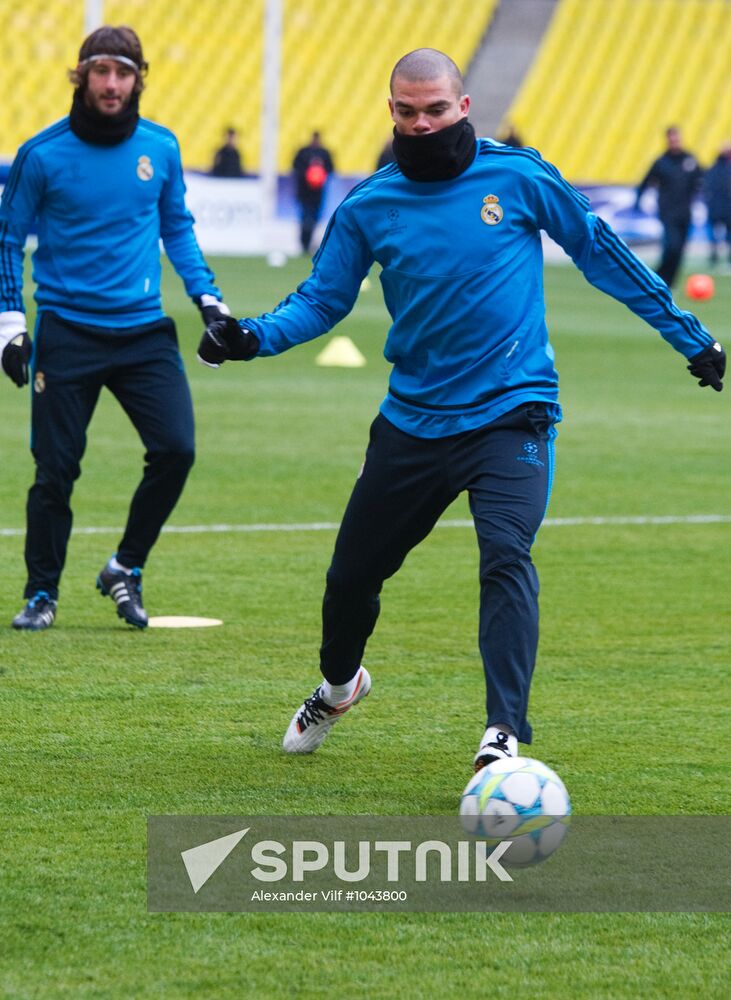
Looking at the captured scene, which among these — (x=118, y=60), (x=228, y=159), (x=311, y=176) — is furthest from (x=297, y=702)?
(x=228, y=159)

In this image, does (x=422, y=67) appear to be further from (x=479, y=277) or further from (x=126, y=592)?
(x=126, y=592)

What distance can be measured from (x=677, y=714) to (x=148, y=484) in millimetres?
2390

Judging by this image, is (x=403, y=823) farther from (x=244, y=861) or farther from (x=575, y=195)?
(x=575, y=195)

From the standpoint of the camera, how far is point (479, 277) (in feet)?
16.0

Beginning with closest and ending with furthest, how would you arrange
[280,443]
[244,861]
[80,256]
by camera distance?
[244,861] < [80,256] < [280,443]

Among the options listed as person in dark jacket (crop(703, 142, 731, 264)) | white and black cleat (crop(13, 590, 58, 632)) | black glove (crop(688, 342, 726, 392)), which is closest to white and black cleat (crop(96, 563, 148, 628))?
white and black cleat (crop(13, 590, 58, 632))

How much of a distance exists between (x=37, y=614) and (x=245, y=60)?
35.2 meters

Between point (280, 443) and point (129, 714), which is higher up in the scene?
point (129, 714)

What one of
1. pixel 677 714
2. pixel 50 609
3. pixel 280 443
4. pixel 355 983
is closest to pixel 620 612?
pixel 677 714

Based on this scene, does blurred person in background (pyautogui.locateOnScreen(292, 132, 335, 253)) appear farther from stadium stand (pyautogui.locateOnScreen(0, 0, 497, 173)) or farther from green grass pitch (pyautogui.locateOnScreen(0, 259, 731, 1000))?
green grass pitch (pyautogui.locateOnScreen(0, 259, 731, 1000))

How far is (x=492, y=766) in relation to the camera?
436 centimetres

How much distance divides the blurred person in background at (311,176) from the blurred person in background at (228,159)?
1.57 meters

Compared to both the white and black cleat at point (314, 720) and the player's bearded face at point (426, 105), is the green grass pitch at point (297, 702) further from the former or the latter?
the player's bearded face at point (426, 105)

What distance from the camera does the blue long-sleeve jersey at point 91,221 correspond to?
6840 millimetres
